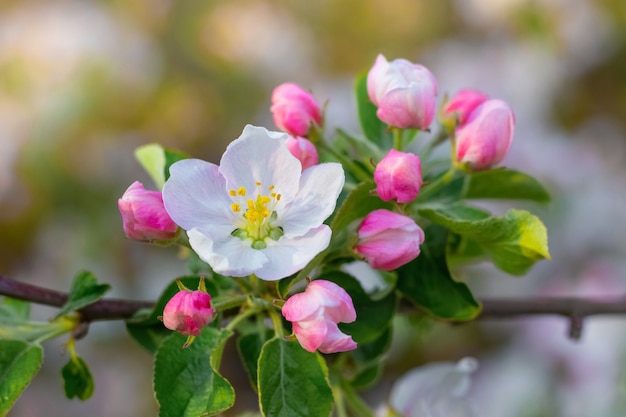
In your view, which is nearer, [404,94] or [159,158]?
[404,94]

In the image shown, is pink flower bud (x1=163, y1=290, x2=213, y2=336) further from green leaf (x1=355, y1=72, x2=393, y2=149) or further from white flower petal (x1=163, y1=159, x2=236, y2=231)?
green leaf (x1=355, y1=72, x2=393, y2=149)

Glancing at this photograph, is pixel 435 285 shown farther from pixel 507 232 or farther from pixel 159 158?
pixel 159 158

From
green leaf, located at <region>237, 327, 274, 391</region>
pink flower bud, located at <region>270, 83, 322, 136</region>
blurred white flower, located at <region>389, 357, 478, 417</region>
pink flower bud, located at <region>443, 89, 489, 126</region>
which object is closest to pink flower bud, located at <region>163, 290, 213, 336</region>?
green leaf, located at <region>237, 327, 274, 391</region>

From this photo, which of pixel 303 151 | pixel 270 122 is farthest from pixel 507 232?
pixel 270 122

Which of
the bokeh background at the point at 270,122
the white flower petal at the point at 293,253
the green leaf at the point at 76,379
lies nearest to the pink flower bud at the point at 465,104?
the white flower petal at the point at 293,253

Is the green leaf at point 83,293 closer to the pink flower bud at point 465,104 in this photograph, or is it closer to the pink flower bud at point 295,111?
the pink flower bud at point 295,111
